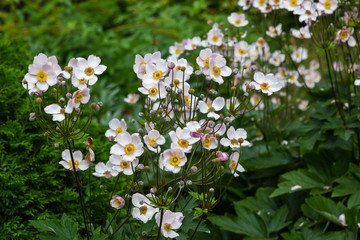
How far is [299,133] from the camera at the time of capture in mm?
3119

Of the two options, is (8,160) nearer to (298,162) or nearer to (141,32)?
(298,162)

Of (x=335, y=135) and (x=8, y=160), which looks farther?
(x=335, y=135)

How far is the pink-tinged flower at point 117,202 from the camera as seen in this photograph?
1.68 metres

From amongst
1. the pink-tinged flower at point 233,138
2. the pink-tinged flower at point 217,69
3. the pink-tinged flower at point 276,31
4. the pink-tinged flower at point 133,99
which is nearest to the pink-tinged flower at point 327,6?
the pink-tinged flower at point 276,31

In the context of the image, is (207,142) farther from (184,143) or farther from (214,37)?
(214,37)

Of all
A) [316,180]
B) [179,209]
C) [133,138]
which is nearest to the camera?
[133,138]

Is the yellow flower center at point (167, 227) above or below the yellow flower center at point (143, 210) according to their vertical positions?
below

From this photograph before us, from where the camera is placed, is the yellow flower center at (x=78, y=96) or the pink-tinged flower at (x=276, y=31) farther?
the pink-tinged flower at (x=276, y=31)

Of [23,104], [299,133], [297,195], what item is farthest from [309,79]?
[23,104]

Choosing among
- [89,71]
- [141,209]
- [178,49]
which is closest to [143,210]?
[141,209]

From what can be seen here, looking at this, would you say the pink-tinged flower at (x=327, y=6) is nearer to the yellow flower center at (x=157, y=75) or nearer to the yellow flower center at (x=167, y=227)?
the yellow flower center at (x=157, y=75)

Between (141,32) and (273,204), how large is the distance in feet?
11.0

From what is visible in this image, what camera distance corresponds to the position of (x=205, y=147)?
159 centimetres

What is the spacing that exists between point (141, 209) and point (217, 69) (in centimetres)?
68
